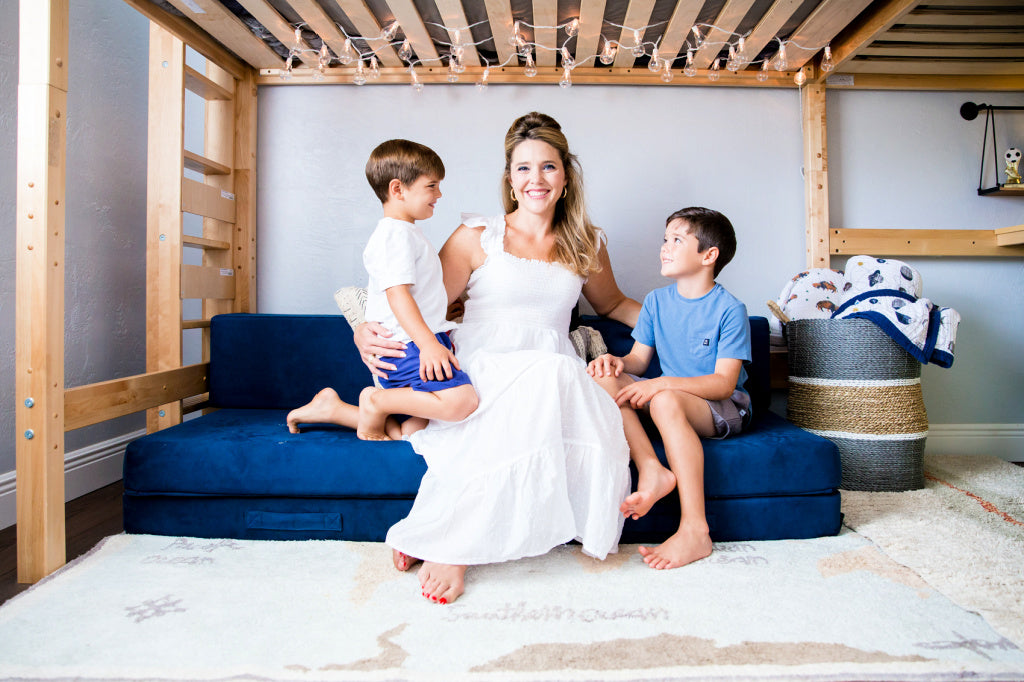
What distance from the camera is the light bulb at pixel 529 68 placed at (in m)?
2.19

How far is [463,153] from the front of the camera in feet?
7.89

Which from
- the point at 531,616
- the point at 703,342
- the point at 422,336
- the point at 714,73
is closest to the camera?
the point at 531,616

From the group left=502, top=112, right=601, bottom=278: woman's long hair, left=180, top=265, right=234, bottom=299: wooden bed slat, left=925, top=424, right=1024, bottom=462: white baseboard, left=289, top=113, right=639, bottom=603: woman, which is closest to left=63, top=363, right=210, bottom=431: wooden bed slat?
left=180, top=265, right=234, bottom=299: wooden bed slat

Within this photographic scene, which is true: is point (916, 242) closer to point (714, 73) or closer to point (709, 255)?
point (714, 73)

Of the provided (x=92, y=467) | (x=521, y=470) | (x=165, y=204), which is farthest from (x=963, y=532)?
(x=92, y=467)

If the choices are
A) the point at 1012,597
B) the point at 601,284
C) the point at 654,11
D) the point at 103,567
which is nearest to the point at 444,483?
the point at 103,567

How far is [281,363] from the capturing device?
2096 millimetres

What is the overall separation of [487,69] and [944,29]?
5.00 feet

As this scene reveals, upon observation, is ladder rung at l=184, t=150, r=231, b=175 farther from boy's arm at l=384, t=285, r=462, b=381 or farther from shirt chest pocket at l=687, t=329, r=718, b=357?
shirt chest pocket at l=687, t=329, r=718, b=357

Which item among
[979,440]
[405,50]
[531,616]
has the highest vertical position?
[405,50]

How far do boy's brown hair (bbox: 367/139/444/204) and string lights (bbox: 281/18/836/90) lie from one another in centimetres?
63

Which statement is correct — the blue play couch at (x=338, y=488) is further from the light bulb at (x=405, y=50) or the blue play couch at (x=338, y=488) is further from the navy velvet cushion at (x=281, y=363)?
the light bulb at (x=405, y=50)

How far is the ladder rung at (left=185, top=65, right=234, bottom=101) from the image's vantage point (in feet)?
6.97

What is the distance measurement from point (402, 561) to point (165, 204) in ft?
4.71
